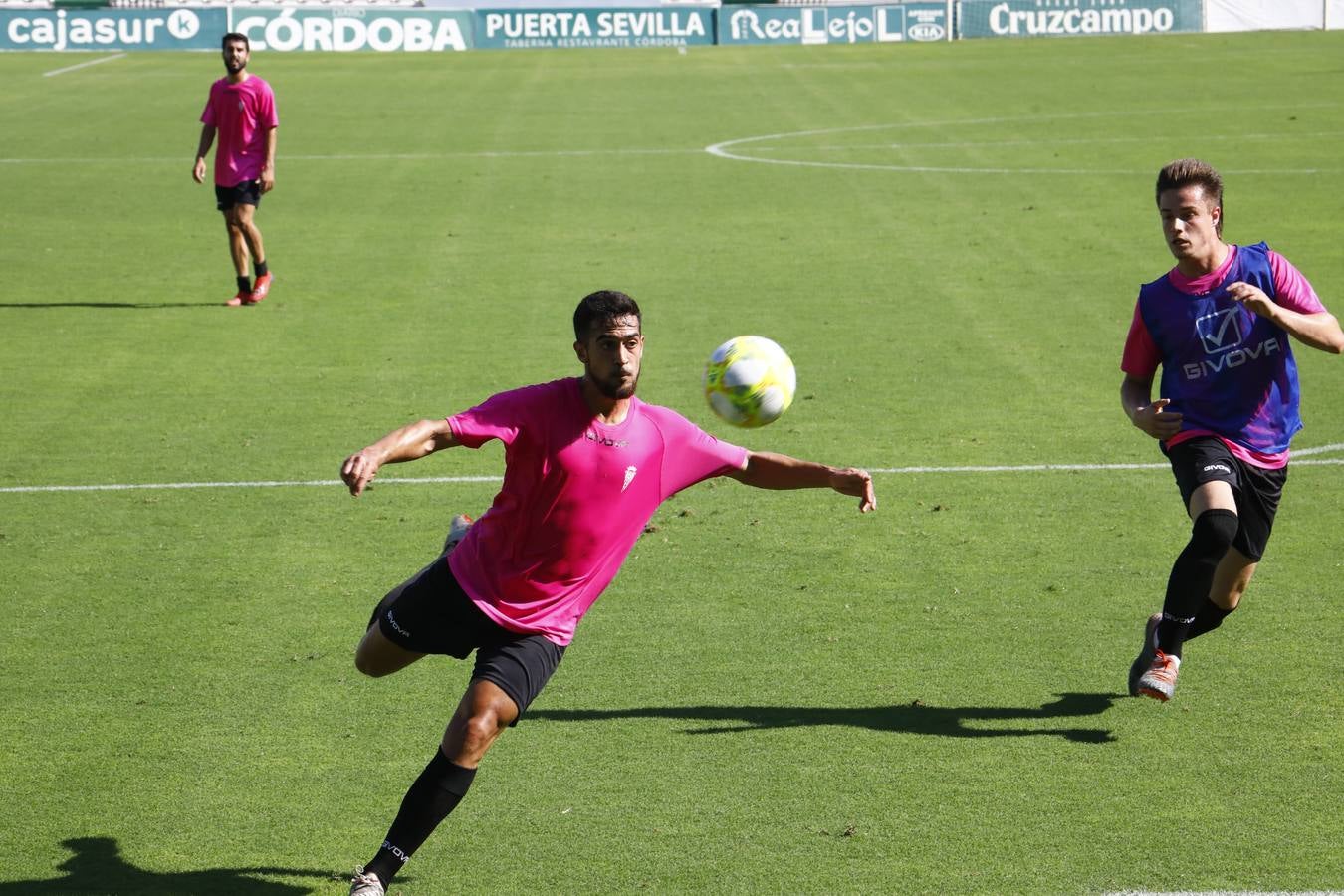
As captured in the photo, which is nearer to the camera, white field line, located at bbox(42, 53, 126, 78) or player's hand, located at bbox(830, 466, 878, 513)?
player's hand, located at bbox(830, 466, 878, 513)

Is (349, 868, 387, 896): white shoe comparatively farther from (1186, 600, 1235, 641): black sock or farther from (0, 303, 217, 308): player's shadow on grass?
(0, 303, 217, 308): player's shadow on grass

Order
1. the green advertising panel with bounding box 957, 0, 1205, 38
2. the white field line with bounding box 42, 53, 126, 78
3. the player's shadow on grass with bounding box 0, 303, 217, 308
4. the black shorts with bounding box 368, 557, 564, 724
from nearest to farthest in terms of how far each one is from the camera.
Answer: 1. the black shorts with bounding box 368, 557, 564, 724
2. the player's shadow on grass with bounding box 0, 303, 217, 308
3. the white field line with bounding box 42, 53, 126, 78
4. the green advertising panel with bounding box 957, 0, 1205, 38

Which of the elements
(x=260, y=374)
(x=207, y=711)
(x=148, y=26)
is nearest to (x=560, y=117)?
(x=260, y=374)

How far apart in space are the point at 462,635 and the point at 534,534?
0.47 meters

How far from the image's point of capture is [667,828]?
6367 millimetres

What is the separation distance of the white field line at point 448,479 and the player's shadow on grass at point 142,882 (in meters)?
5.31

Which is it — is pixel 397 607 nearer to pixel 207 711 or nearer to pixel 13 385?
pixel 207 711

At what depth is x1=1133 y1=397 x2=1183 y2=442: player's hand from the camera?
7035 millimetres

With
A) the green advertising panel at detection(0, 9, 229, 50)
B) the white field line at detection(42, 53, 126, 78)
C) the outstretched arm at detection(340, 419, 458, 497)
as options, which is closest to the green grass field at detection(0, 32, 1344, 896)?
the outstretched arm at detection(340, 419, 458, 497)

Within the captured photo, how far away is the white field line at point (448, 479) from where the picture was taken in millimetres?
11250

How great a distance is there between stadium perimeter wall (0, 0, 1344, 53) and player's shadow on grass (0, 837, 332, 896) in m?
44.4

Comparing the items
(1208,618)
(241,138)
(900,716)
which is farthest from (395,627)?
(241,138)

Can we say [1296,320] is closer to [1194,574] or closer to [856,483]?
[1194,574]

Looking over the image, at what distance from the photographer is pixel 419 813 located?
5746 millimetres
